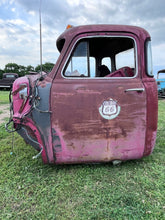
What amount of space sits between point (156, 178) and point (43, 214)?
148 centimetres

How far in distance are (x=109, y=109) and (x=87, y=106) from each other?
29 centimetres

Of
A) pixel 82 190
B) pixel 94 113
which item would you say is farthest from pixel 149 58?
pixel 82 190

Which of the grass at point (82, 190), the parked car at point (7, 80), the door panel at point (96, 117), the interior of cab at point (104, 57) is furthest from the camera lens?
the parked car at point (7, 80)

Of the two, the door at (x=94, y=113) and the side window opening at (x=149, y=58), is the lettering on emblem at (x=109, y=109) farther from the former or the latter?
the side window opening at (x=149, y=58)

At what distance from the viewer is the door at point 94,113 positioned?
1.99 m

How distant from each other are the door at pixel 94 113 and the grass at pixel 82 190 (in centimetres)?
24

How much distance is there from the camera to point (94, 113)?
202 cm

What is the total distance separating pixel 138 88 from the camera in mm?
2037

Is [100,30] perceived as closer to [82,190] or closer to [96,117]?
[96,117]

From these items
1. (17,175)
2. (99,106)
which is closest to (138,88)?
(99,106)

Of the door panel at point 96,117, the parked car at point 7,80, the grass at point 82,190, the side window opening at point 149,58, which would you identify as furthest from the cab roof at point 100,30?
the parked car at point 7,80

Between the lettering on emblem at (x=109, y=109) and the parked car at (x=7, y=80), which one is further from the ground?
the parked car at (x=7, y=80)

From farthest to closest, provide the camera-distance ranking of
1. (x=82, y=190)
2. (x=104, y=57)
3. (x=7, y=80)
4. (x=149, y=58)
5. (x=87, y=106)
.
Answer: (x=7, y=80) < (x=104, y=57) < (x=149, y=58) < (x=87, y=106) < (x=82, y=190)

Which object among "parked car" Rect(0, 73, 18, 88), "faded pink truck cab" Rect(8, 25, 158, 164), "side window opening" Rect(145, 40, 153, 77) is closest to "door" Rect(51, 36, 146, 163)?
"faded pink truck cab" Rect(8, 25, 158, 164)
